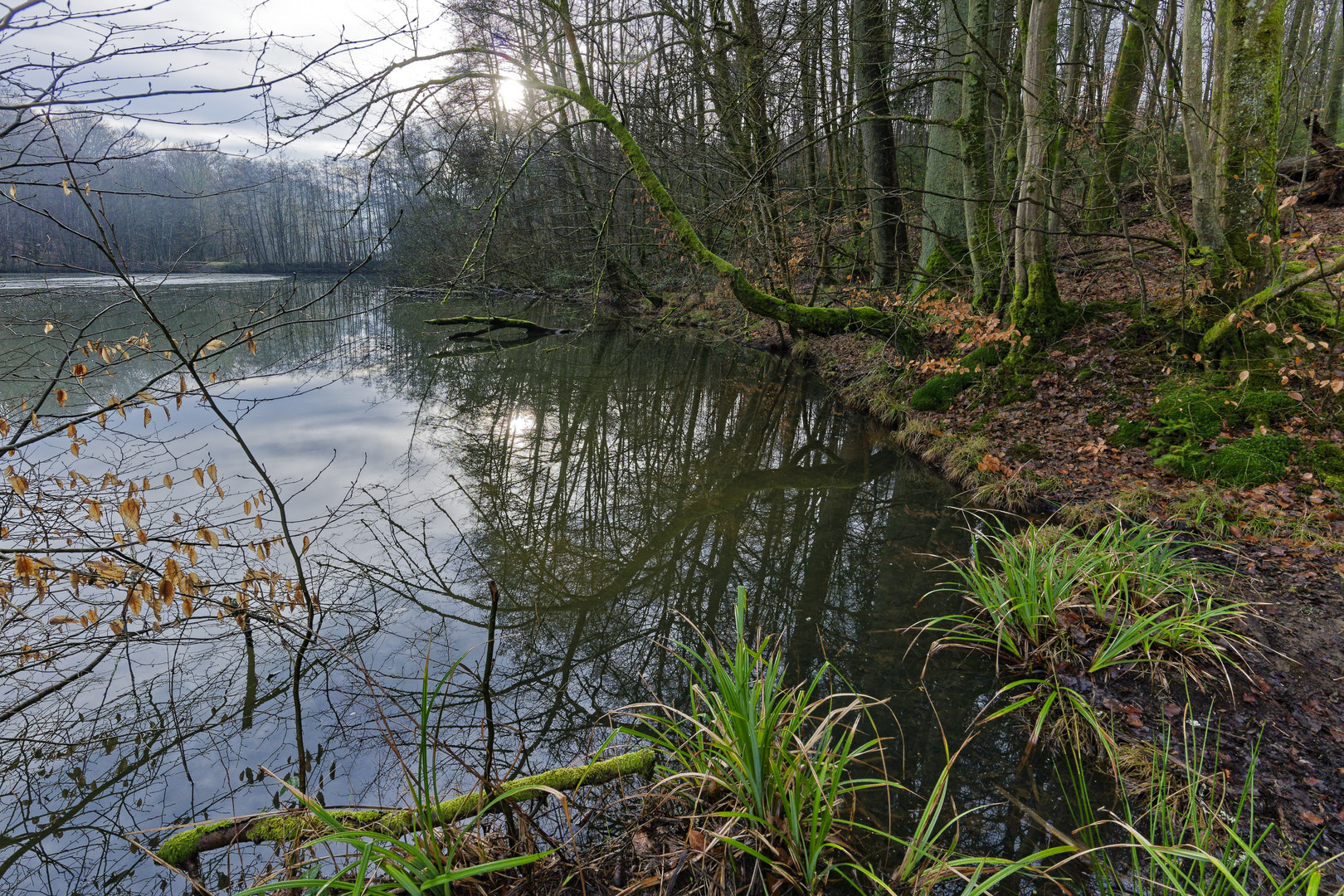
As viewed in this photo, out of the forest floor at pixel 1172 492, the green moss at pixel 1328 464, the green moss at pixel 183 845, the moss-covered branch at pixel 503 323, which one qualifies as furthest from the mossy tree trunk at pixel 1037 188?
the moss-covered branch at pixel 503 323

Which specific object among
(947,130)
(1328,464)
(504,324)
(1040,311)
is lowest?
(1328,464)

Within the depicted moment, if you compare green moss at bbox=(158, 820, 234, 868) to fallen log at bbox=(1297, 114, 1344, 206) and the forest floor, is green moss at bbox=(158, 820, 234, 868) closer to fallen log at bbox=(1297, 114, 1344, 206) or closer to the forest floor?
the forest floor

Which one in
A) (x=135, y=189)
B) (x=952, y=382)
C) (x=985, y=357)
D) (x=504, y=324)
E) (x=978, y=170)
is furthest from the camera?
(x=504, y=324)

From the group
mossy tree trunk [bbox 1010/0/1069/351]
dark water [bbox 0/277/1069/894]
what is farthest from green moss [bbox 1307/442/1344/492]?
mossy tree trunk [bbox 1010/0/1069/351]

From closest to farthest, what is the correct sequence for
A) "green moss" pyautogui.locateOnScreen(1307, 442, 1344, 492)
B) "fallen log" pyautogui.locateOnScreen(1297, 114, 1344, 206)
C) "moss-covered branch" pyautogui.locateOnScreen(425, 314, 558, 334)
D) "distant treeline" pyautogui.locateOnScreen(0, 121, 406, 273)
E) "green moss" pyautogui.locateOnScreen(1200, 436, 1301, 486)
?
"distant treeline" pyautogui.locateOnScreen(0, 121, 406, 273) < "green moss" pyautogui.locateOnScreen(1307, 442, 1344, 492) < "green moss" pyautogui.locateOnScreen(1200, 436, 1301, 486) < "fallen log" pyautogui.locateOnScreen(1297, 114, 1344, 206) < "moss-covered branch" pyautogui.locateOnScreen(425, 314, 558, 334)

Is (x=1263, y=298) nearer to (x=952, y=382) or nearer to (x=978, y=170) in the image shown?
(x=952, y=382)

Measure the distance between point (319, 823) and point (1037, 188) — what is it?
7536 mm

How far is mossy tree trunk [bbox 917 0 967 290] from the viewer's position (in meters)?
7.95

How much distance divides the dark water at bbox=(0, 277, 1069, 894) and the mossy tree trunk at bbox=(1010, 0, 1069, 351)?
2255mm

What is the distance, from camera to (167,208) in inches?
566

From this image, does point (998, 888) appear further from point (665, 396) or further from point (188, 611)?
point (665, 396)

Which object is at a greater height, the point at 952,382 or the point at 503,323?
the point at 503,323

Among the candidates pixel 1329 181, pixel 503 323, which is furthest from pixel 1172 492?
pixel 503 323

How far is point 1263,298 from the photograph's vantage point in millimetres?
5293
